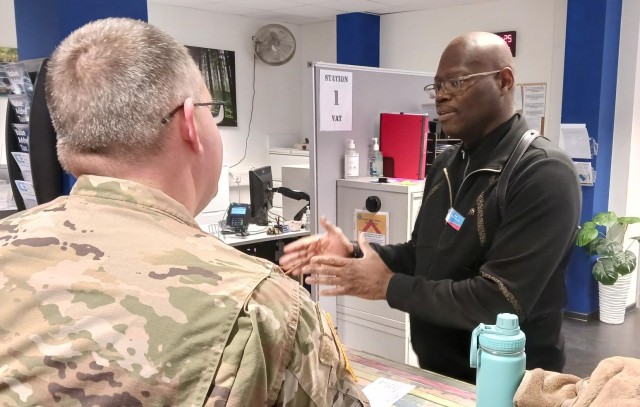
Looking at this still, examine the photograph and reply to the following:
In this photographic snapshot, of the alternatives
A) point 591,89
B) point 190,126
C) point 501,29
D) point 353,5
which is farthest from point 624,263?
point 190,126

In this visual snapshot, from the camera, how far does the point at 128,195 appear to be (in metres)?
0.73

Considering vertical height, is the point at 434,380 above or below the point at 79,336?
below

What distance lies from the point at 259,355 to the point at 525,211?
87cm

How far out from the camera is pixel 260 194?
3.82 meters

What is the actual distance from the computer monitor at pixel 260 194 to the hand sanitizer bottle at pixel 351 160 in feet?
3.78

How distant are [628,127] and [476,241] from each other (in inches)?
141

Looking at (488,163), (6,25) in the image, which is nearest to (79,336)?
(488,163)

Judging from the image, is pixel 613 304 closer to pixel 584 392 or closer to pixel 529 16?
pixel 529 16

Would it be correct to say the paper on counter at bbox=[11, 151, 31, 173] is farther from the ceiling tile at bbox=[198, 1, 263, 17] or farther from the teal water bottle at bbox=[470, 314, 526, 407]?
the ceiling tile at bbox=[198, 1, 263, 17]

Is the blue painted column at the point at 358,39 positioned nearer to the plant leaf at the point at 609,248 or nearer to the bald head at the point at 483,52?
the plant leaf at the point at 609,248

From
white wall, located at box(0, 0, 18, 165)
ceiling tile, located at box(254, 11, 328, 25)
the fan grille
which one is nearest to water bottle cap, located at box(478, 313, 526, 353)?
white wall, located at box(0, 0, 18, 165)

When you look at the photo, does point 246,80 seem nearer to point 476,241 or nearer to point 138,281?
point 476,241

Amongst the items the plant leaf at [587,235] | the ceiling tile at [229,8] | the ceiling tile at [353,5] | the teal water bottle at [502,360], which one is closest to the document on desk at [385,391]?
the teal water bottle at [502,360]

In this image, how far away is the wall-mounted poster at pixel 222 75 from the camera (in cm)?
593
